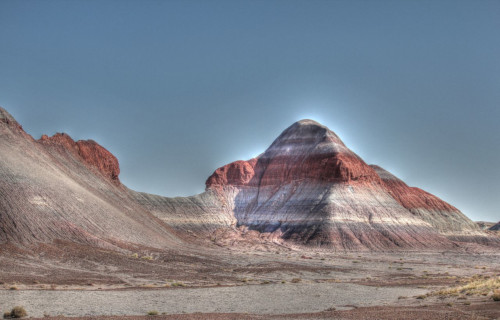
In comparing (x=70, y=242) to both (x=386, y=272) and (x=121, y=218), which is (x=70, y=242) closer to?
(x=121, y=218)

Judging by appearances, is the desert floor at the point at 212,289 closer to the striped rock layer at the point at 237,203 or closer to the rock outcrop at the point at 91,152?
the striped rock layer at the point at 237,203

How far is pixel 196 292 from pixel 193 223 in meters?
78.0

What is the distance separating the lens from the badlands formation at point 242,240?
32.9m

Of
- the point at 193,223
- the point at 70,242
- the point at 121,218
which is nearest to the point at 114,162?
the point at 193,223

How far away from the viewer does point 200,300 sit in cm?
3450

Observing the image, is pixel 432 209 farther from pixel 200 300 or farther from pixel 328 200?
pixel 200 300

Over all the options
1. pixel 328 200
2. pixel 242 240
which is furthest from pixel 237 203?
pixel 328 200

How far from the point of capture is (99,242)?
62.9 metres

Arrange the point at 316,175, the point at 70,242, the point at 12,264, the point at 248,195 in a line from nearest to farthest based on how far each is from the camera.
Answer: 1. the point at 12,264
2. the point at 70,242
3. the point at 316,175
4. the point at 248,195

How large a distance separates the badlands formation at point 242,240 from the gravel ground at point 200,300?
0.14 metres

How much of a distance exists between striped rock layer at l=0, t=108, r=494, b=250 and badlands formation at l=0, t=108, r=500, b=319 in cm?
30

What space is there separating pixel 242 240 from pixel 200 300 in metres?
74.1

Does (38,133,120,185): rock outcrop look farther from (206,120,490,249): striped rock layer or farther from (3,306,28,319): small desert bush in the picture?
(3,306,28,319): small desert bush

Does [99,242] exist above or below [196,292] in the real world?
above
